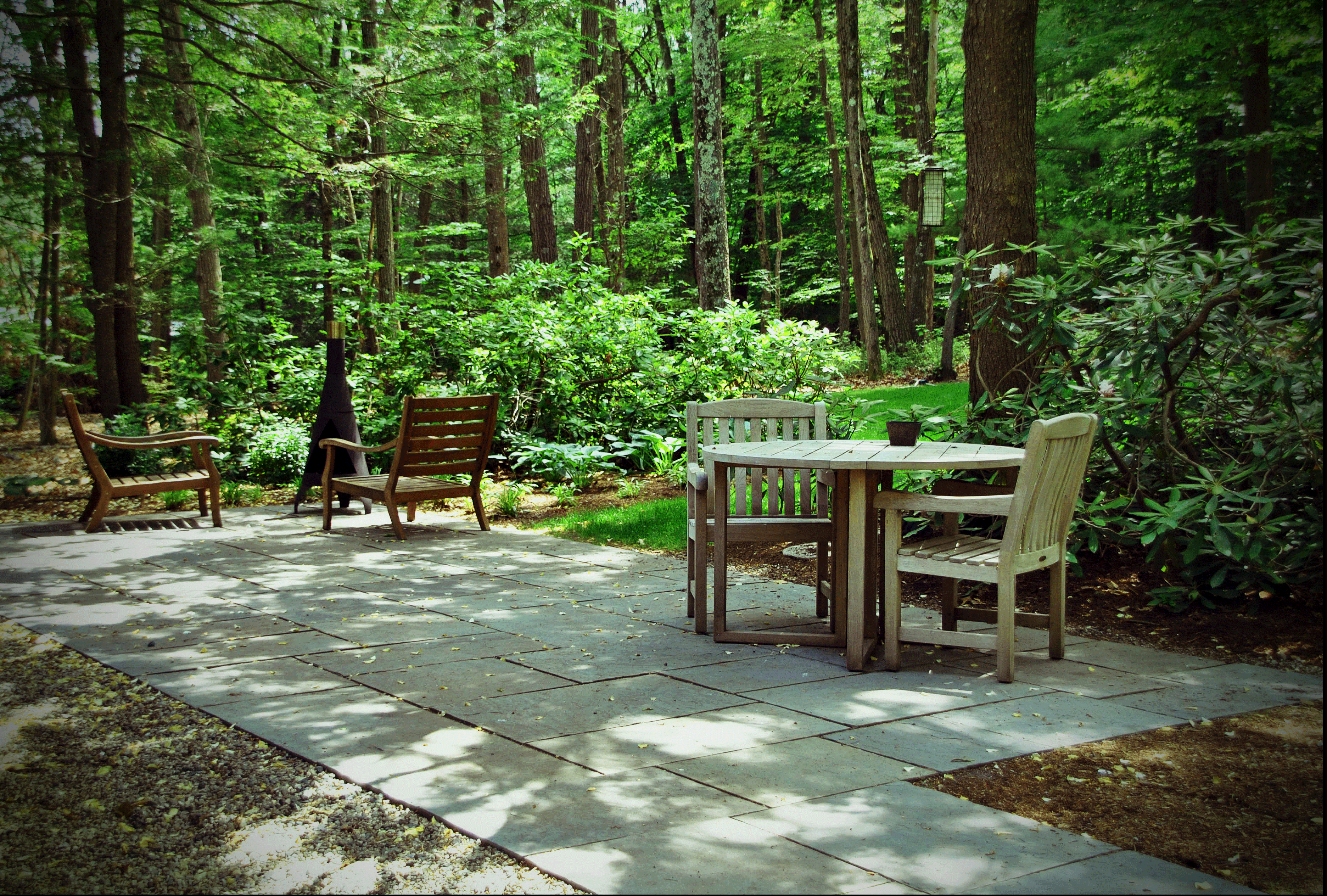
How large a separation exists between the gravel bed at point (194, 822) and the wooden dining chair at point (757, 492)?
83.4 inches

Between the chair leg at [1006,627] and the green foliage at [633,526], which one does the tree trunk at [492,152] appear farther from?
the chair leg at [1006,627]

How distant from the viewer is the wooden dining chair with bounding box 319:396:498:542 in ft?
23.9

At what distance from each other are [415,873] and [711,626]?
8.65ft

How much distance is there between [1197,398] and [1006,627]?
2.11 m

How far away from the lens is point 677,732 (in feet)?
10.7

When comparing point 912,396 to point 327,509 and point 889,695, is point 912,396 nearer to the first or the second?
point 327,509

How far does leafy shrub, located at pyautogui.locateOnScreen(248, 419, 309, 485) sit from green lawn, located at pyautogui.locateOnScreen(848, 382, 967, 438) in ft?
18.4

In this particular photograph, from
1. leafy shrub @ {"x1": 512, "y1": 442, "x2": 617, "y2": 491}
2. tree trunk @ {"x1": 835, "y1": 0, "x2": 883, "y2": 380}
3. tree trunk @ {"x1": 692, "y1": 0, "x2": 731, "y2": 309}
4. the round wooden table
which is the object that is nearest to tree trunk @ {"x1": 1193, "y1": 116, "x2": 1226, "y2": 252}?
tree trunk @ {"x1": 835, "y1": 0, "x2": 883, "y2": 380}

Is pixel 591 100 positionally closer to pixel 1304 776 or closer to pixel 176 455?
pixel 176 455

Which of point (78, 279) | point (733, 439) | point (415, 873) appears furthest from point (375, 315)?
point (415, 873)

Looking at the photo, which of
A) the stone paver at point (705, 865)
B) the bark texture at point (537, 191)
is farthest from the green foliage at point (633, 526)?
the bark texture at point (537, 191)

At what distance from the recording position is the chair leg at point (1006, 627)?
12.4 feet

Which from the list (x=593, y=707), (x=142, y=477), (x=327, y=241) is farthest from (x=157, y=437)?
(x=327, y=241)

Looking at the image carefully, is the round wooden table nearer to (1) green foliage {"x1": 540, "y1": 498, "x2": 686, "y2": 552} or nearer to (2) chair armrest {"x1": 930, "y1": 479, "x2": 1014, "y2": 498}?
(2) chair armrest {"x1": 930, "y1": 479, "x2": 1014, "y2": 498}
